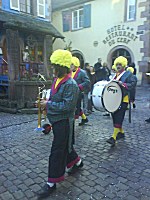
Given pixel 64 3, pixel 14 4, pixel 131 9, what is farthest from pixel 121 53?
pixel 14 4

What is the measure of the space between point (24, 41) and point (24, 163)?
1011 centimetres

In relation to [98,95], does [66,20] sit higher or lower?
higher

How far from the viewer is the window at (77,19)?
700 inches

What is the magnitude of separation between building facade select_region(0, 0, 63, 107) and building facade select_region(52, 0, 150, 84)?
4526 millimetres

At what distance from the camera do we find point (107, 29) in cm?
1625

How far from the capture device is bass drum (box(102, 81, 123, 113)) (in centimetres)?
407

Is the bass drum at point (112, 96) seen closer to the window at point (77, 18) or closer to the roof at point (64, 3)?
the window at point (77, 18)

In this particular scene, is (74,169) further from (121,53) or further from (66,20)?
(66,20)

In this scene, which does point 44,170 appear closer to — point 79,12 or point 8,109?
point 8,109

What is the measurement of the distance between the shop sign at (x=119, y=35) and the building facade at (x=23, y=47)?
5005mm

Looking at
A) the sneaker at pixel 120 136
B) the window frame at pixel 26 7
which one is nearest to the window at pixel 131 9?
the window frame at pixel 26 7

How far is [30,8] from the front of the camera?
12930mm

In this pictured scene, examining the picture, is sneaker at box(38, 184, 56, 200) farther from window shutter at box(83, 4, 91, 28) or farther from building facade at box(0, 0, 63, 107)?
window shutter at box(83, 4, 91, 28)

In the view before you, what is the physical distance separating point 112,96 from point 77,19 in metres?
15.4
